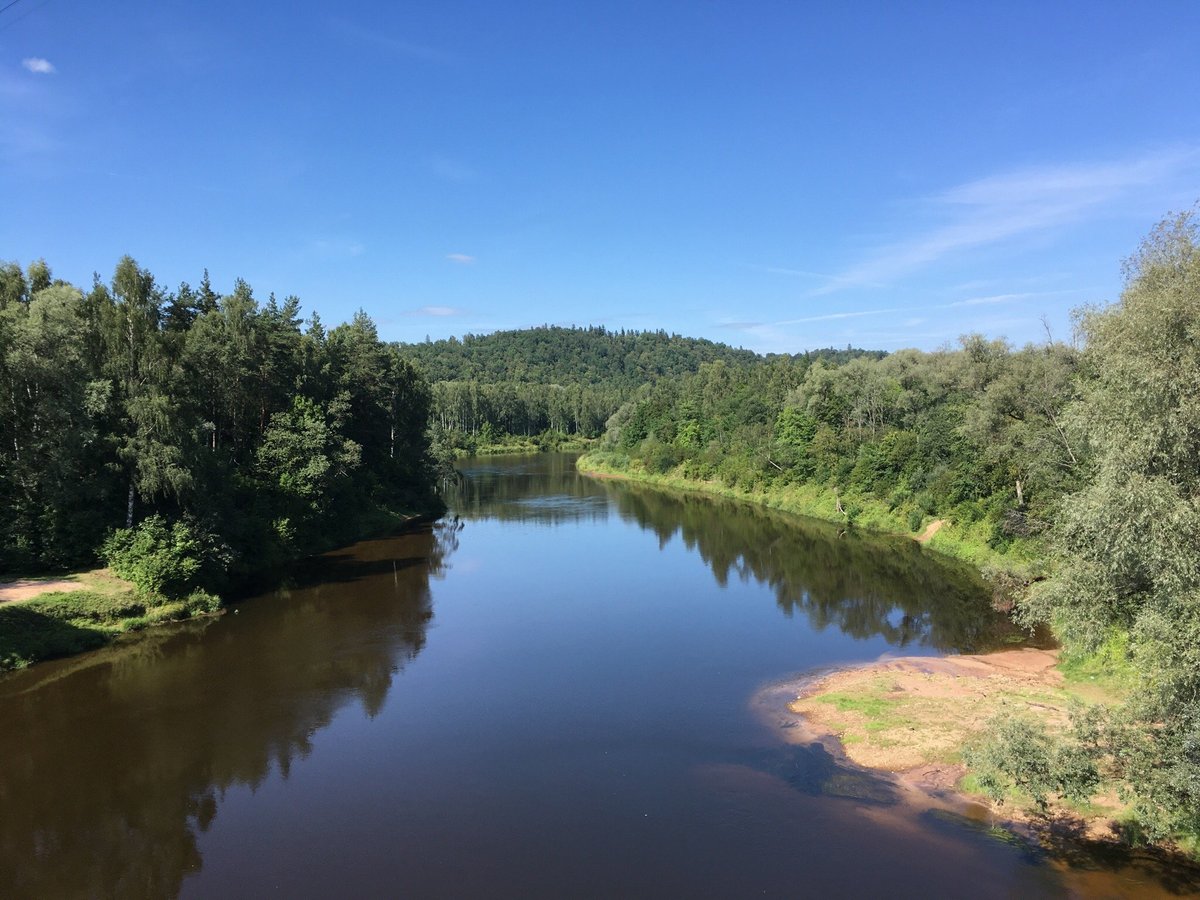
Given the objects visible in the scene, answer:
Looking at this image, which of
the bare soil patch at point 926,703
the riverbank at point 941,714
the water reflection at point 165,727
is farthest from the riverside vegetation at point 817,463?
the water reflection at point 165,727

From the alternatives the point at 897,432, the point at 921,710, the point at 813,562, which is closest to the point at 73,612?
the point at 921,710

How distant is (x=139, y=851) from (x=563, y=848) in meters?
8.83

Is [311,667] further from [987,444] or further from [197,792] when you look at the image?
[987,444]

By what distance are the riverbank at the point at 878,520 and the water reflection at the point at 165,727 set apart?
23683mm

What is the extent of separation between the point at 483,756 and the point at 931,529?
37.7m

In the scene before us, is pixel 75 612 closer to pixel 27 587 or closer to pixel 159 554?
pixel 27 587

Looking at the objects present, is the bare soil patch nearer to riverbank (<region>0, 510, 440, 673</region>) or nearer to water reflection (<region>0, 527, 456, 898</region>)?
water reflection (<region>0, 527, 456, 898</region>)

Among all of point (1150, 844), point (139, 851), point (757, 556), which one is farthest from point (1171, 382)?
point (757, 556)

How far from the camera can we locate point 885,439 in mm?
56906

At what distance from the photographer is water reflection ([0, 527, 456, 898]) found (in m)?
15.6

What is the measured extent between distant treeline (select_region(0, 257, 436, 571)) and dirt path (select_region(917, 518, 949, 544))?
36.1 m

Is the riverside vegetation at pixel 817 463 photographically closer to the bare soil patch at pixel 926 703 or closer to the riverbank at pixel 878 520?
the riverbank at pixel 878 520

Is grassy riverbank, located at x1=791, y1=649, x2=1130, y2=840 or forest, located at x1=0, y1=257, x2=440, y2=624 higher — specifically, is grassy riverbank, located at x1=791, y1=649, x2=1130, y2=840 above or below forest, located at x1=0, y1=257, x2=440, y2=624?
below

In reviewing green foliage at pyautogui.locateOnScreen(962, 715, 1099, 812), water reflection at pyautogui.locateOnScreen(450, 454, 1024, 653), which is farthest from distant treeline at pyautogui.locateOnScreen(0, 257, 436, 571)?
green foliage at pyautogui.locateOnScreen(962, 715, 1099, 812)
